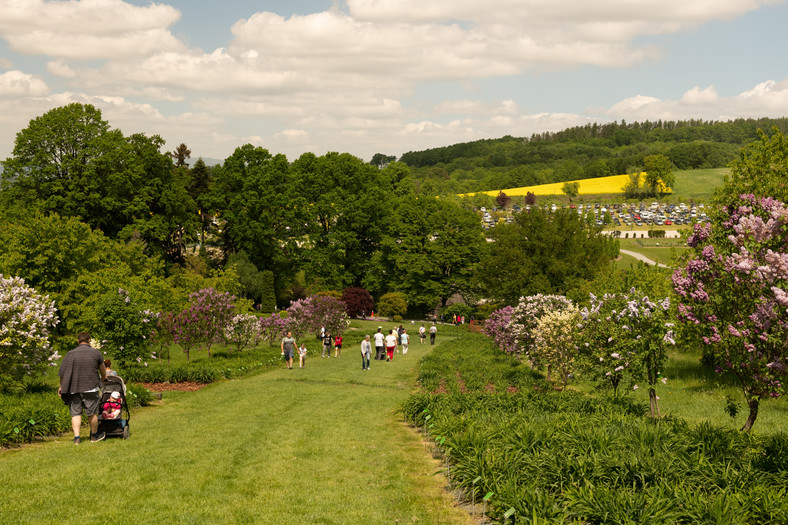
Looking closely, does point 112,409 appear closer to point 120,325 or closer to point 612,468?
point 612,468

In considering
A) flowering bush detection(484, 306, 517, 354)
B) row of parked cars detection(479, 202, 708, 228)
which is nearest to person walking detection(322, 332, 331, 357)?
flowering bush detection(484, 306, 517, 354)

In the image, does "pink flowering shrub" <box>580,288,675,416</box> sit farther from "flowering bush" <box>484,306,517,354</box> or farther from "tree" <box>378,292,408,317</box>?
"tree" <box>378,292,408,317</box>

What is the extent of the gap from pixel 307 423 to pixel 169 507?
273 inches

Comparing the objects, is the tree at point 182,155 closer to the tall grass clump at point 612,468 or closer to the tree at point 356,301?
the tree at point 356,301

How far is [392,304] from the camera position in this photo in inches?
2539

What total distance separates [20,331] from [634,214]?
14532cm

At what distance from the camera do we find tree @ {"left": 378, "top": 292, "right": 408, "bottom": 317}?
211 feet

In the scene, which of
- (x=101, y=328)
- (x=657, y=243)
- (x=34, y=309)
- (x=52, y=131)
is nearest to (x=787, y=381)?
(x=34, y=309)

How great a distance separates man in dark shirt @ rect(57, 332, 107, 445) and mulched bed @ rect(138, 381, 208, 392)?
1022 cm

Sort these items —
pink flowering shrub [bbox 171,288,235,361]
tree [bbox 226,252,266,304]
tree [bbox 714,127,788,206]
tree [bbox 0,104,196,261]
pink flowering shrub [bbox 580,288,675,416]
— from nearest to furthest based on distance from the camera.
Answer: pink flowering shrub [bbox 580,288,675,416] → tree [bbox 714,127,788,206] → pink flowering shrub [bbox 171,288,235,361] → tree [bbox 0,104,196,261] → tree [bbox 226,252,266,304]

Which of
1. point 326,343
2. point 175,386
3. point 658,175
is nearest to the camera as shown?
point 175,386

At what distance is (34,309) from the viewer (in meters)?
18.8

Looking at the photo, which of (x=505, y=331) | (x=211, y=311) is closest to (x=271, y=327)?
(x=211, y=311)

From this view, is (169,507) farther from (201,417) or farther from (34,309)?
(34,309)
